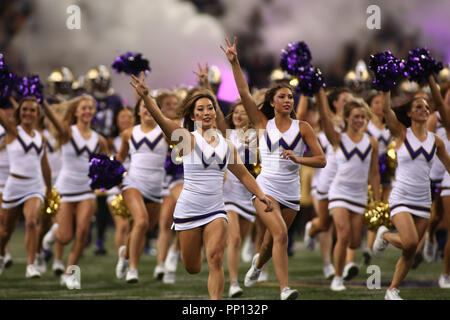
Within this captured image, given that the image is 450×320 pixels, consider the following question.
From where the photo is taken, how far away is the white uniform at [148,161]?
26.0 ft

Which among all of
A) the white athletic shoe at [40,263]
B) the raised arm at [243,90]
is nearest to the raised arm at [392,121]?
the raised arm at [243,90]

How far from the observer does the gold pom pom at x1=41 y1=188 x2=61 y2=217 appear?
27.6 ft

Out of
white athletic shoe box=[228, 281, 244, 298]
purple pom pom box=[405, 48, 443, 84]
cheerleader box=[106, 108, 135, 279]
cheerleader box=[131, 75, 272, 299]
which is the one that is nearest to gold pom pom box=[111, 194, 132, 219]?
cheerleader box=[106, 108, 135, 279]

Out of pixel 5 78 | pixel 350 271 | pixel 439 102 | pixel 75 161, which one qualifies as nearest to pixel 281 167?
pixel 439 102

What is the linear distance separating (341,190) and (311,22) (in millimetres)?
11621

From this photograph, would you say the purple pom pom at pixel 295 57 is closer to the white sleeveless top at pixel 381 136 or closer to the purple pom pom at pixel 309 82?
the purple pom pom at pixel 309 82

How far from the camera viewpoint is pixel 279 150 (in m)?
6.41

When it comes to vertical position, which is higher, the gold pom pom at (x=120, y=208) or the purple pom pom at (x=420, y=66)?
the purple pom pom at (x=420, y=66)

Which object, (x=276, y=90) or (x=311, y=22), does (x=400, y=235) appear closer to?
(x=276, y=90)

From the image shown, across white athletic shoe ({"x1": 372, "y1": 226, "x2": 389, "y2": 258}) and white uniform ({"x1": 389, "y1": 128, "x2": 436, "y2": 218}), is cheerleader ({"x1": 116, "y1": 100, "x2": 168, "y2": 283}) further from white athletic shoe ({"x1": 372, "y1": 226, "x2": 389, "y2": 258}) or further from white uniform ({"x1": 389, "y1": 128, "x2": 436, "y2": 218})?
white uniform ({"x1": 389, "y1": 128, "x2": 436, "y2": 218})

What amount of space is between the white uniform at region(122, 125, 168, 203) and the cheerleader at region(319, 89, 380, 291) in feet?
5.39

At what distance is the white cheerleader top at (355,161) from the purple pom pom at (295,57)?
1.28 meters

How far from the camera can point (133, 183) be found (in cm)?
785

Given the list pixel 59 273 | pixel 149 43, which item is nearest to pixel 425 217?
pixel 59 273
